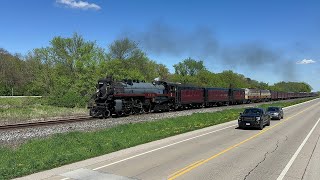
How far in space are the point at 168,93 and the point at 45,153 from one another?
29.3 m

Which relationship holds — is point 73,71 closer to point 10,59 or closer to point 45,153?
point 10,59

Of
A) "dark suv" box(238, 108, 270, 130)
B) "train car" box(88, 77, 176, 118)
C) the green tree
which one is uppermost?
the green tree

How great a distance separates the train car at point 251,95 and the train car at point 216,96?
41.3 feet

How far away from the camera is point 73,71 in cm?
6662

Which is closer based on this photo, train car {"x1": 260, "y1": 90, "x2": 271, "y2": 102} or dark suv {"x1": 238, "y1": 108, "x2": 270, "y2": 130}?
dark suv {"x1": 238, "y1": 108, "x2": 270, "y2": 130}

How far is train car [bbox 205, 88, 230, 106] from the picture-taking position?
184ft

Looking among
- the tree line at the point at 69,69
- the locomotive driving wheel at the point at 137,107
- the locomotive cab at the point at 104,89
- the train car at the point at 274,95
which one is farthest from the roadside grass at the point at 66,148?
the train car at the point at 274,95

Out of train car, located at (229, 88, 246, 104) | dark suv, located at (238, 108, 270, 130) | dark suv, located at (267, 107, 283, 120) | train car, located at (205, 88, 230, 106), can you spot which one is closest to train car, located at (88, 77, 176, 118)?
dark suv, located at (238, 108, 270, 130)

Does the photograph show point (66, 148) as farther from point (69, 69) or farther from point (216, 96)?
point (69, 69)

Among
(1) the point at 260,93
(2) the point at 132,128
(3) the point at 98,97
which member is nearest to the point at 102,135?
(2) the point at 132,128

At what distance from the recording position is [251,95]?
81.2 meters

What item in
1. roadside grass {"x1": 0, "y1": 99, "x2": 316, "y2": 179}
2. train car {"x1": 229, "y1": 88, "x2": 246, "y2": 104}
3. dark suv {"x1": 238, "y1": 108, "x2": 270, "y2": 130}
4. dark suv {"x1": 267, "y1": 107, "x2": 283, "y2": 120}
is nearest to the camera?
roadside grass {"x1": 0, "y1": 99, "x2": 316, "y2": 179}

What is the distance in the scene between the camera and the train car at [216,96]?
5600cm

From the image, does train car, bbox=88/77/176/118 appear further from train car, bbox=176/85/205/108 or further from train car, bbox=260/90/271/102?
train car, bbox=260/90/271/102
